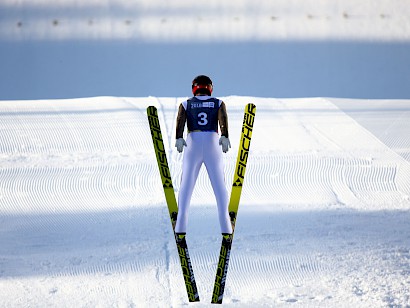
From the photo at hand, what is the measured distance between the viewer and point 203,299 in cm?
283

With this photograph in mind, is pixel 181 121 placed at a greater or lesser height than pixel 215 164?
greater

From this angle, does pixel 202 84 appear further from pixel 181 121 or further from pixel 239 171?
pixel 239 171

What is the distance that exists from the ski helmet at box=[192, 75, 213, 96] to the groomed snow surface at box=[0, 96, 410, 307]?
32.1 inches

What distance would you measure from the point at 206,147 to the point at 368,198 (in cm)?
276

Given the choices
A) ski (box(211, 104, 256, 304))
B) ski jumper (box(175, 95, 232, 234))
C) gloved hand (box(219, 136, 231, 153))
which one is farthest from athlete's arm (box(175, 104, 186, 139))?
ski (box(211, 104, 256, 304))

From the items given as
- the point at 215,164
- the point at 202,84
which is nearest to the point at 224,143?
the point at 215,164

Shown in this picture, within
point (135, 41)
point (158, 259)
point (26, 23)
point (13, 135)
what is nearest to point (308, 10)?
point (135, 41)

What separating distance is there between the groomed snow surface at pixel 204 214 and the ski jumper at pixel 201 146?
0.54 meters

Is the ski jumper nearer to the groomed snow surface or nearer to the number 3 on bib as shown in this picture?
the number 3 on bib

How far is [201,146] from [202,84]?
0.67ft

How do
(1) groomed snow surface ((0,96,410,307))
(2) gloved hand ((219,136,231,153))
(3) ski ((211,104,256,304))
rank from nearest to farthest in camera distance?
(2) gloved hand ((219,136,231,153)) < (3) ski ((211,104,256,304)) < (1) groomed snow surface ((0,96,410,307))

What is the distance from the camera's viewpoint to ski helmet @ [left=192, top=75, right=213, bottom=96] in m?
2.43

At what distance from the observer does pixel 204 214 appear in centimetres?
441

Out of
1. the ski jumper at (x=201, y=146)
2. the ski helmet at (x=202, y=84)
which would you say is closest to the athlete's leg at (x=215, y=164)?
the ski jumper at (x=201, y=146)
